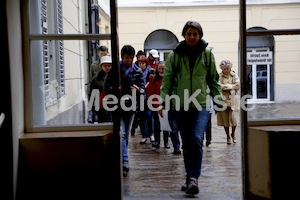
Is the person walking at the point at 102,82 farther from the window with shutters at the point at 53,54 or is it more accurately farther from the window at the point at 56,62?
the window with shutters at the point at 53,54

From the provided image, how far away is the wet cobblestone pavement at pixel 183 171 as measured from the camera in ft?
15.7

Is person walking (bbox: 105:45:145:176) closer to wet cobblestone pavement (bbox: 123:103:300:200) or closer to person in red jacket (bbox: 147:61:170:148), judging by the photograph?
wet cobblestone pavement (bbox: 123:103:300:200)

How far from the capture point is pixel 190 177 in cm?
519

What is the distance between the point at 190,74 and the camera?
520cm

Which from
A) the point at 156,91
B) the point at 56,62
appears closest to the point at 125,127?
the point at 56,62

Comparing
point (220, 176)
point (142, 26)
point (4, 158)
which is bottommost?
point (220, 176)

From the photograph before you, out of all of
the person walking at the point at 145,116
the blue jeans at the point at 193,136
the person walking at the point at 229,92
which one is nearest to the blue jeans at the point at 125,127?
the blue jeans at the point at 193,136

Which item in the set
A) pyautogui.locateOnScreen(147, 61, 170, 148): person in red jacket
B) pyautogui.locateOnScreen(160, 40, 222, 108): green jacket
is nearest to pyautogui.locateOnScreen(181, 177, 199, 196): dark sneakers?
pyautogui.locateOnScreen(160, 40, 222, 108): green jacket

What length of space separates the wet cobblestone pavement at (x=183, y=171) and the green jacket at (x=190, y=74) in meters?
0.67

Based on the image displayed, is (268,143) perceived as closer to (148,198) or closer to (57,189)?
(148,198)

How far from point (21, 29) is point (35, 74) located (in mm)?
418

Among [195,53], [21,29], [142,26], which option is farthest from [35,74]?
[142,26]

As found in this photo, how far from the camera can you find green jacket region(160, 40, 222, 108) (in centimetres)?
519

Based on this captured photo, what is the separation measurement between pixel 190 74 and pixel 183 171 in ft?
5.76
